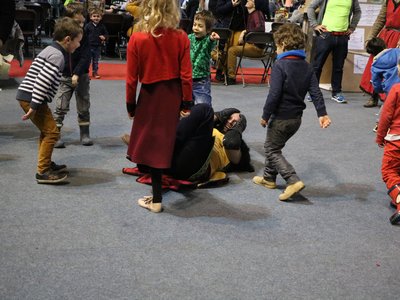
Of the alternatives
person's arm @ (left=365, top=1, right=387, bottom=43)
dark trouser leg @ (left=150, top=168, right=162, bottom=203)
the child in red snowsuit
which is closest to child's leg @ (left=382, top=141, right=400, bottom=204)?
the child in red snowsuit

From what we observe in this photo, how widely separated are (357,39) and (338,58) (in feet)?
4.30

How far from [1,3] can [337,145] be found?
10.5 feet

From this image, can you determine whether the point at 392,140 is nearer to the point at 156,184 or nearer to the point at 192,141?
the point at 192,141

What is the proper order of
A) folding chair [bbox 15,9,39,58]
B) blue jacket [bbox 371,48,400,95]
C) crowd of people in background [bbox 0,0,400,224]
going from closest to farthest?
crowd of people in background [bbox 0,0,400,224] → blue jacket [bbox 371,48,400,95] → folding chair [bbox 15,9,39,58]

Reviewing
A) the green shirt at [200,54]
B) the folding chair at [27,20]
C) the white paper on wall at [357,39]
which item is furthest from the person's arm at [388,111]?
the folding chair at [27,20]

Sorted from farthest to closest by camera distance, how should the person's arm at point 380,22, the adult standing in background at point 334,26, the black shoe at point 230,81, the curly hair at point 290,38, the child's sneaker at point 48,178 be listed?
1. the black shoe at point 230,81
2. the adult standing in background at point 334,26
3. the person's arm at point 380,22
4. the child's sneaker at point 48,178
5. the curly hair at point 290,38

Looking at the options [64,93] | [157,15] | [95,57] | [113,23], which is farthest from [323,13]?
[157,15]

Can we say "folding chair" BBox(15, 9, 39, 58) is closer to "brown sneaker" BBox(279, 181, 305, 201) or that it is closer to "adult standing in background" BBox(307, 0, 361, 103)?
"adult standing in background" BBox(307, 0, 361, 103)

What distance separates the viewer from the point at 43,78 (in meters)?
3.32

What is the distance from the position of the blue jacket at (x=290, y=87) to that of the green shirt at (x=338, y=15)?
356 cm

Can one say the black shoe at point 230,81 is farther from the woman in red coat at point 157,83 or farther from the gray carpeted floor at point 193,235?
the woman in red coat at point 157,83

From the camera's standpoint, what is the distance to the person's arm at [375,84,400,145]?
10.8ft

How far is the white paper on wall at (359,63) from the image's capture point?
768cm

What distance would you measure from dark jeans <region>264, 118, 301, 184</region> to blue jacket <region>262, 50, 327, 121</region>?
0.16 feet
